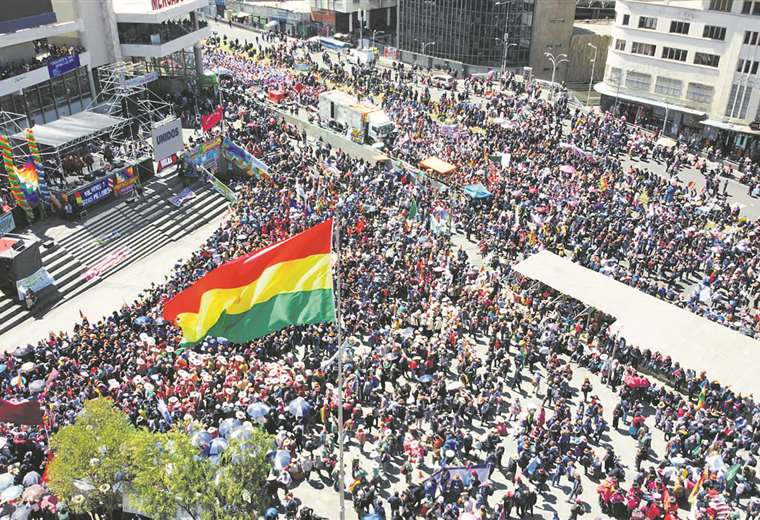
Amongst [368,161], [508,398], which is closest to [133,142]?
[368,161]

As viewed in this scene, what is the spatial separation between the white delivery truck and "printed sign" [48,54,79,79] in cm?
1801

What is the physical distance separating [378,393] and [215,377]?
593 cm

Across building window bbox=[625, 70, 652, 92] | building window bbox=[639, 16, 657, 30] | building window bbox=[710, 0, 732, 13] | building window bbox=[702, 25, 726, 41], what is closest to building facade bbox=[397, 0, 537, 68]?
building window bbox=[625, 70, 652, 92]

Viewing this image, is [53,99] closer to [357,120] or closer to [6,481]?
[357,120]

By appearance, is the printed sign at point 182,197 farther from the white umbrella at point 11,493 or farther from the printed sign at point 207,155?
the white umbrella at point 11,493

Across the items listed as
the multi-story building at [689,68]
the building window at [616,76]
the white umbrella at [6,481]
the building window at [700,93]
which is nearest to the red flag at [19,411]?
the white umbrella at [6,481]

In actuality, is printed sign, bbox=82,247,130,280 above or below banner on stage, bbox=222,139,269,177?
below

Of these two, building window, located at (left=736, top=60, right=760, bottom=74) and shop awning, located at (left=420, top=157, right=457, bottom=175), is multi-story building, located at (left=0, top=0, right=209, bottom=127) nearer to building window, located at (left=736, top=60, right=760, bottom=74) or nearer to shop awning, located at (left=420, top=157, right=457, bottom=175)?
shop awning, located at (left=420, top=157, right=457, bottom=175)

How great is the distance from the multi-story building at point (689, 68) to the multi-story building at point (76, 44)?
36481 mm

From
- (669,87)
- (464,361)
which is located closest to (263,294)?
(464,361)

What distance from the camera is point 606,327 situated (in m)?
29.5

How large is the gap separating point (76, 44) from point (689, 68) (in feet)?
155

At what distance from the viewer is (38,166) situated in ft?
120

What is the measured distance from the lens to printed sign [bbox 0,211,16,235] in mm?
34812
